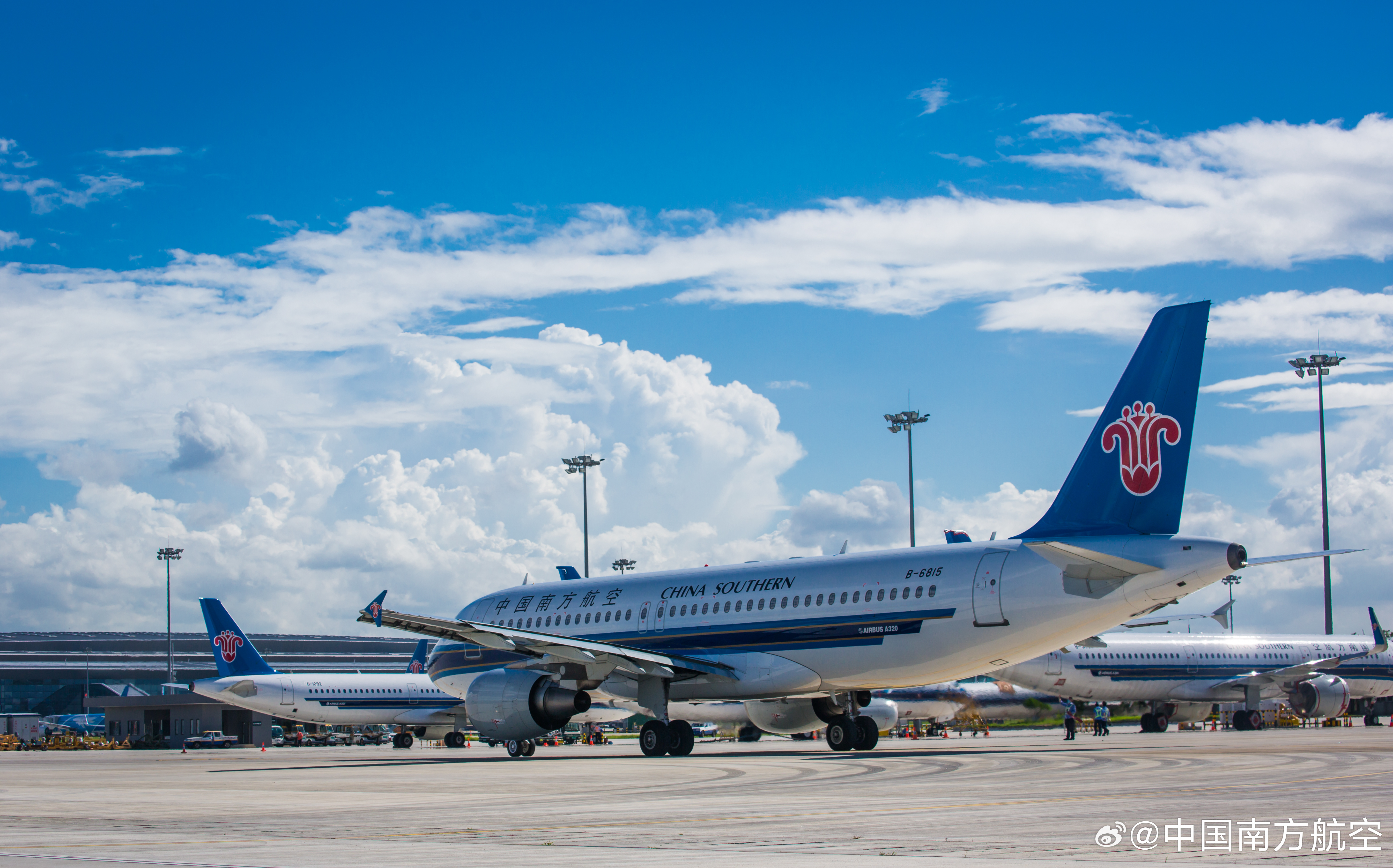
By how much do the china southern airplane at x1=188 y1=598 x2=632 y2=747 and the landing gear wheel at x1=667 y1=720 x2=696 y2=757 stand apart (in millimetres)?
22182

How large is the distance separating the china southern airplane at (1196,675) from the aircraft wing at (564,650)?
2165 cm

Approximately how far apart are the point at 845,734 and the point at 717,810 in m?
16.5

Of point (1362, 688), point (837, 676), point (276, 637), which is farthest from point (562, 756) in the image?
point (276, 637)

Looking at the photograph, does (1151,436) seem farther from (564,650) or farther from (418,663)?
(418,663)

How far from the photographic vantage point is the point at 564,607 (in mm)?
34594

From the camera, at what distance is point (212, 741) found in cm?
5784

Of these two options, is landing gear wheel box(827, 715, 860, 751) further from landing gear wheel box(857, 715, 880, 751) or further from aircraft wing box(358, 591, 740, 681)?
aircraft wing box(358, 591, 740, 681)

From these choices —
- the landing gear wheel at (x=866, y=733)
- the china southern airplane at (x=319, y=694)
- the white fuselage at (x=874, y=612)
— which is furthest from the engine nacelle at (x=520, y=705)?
the china southern airplane at (x=319, y=694)

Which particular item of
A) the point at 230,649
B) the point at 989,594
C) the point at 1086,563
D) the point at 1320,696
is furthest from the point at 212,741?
the point at 1320,696

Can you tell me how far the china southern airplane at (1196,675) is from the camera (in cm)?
4888

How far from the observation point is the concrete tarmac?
31.4ft

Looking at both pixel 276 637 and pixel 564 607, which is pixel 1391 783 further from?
pixel 276 637

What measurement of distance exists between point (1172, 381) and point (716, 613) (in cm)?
1153

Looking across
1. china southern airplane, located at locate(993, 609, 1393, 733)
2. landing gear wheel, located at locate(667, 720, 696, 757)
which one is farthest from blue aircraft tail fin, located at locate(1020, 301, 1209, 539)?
china southern airplane, located at locate(993, 609, 1393, 733)
